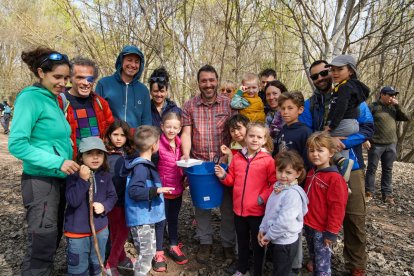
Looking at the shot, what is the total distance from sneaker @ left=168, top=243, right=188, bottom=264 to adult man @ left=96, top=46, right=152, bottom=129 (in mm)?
1543

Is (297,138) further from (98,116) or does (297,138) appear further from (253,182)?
(98,116)

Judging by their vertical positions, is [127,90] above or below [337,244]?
above

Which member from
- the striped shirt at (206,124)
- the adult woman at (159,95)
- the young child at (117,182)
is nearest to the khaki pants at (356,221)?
the striped shirt at (206,124)

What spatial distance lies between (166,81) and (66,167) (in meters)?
1.82

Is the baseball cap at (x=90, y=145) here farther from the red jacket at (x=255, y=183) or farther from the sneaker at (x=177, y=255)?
the sneaker at (x=177, y=255)

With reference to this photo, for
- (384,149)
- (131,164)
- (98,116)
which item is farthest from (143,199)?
(384,149)

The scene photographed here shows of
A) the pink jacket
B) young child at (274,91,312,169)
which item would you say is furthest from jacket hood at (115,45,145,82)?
young child at (274,91,312,169)

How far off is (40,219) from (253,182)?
189 cm

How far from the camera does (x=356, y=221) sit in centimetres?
294

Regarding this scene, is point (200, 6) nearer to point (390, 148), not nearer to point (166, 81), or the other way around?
point (166, 81)

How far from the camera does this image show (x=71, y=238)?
2432 mm

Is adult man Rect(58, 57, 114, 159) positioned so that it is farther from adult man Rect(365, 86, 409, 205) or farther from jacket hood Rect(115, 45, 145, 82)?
adult man Rect(365, 86, 409, 205)

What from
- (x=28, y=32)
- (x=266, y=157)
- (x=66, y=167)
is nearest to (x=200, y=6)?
(x=28, y=32)

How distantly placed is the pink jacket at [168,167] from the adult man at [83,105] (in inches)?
26.2
